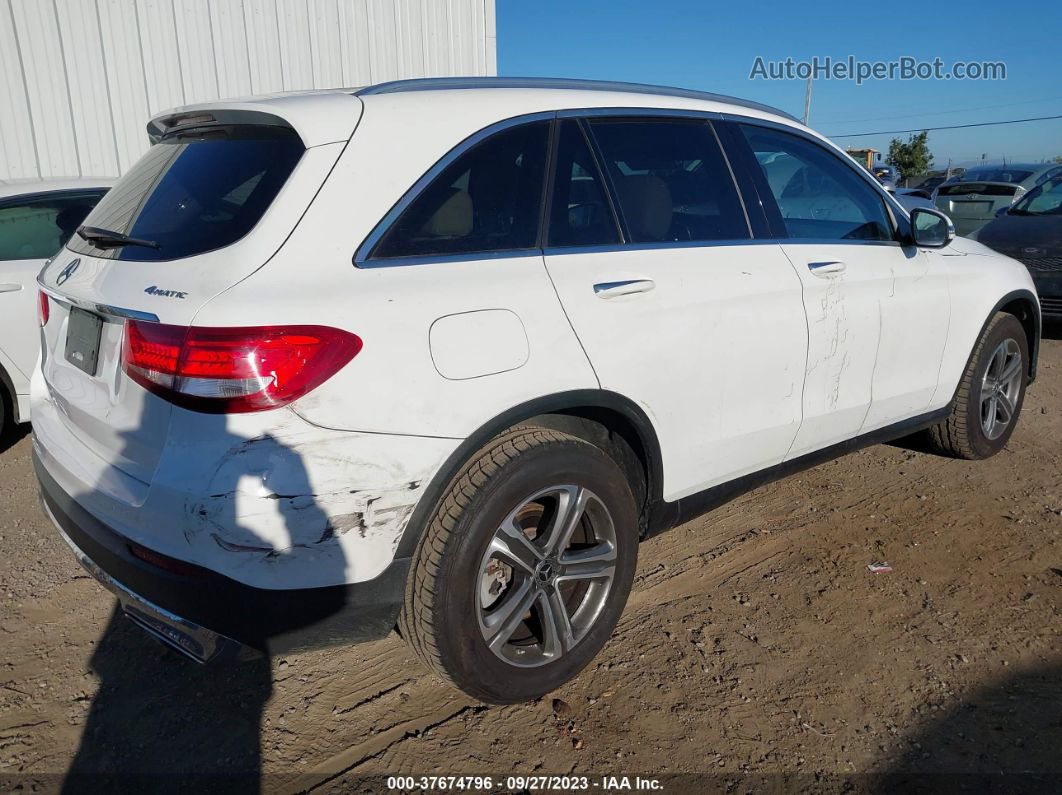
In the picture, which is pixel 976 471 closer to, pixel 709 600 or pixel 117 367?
pixel 709 600

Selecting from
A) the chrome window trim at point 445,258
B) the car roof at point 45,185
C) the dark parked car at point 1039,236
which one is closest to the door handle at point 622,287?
the chrome window trim at point 445,258

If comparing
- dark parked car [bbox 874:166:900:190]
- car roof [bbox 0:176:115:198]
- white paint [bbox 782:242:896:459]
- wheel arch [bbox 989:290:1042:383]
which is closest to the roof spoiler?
white paint [bbox 782:242:896:459]

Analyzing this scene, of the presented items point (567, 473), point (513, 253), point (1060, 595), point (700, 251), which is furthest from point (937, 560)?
point (513, 253)

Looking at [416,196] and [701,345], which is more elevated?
[416,196]

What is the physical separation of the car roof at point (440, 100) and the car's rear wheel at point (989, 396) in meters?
2.15

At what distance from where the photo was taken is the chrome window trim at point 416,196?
2.15 meters

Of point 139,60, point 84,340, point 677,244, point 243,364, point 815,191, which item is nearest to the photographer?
point 243,364

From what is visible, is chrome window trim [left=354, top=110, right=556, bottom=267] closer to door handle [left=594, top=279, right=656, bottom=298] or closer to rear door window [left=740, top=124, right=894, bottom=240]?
door handle [left=594, top=279, right=656, bottom=298]

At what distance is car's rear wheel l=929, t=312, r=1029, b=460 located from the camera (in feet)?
14.0

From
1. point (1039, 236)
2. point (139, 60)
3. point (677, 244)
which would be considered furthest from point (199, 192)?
point (1039, 236)

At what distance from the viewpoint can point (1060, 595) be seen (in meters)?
3.21

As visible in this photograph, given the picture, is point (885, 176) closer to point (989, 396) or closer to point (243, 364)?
point (989, 396)

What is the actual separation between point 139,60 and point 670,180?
7629 millimetres

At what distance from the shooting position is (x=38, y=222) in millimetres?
4832
